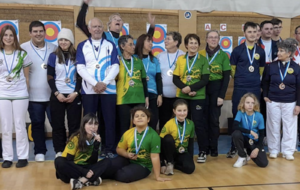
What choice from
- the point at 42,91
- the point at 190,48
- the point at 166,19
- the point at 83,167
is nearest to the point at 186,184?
the point at 83,167

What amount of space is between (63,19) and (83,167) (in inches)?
111

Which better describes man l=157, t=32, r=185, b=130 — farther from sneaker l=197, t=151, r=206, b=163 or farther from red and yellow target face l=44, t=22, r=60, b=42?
red and yellow target face l=44, t=22, r=60, b=42

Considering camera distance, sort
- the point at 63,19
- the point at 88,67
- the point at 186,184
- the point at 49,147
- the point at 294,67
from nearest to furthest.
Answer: the point at 186,184, the point at 88,67, the point at 294,67, the point at 49,147, the point at 63,19

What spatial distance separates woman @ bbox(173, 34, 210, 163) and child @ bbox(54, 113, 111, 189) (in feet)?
3.86

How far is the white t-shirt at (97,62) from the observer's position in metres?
3.68

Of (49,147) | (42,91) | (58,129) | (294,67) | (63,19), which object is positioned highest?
(63,19)

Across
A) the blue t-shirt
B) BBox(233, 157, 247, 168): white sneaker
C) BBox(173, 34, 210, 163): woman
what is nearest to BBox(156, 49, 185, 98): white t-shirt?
BBox(173, 34, 210, 163): woman

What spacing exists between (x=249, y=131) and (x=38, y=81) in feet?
7.75

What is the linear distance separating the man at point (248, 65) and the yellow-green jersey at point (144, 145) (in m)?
1.22

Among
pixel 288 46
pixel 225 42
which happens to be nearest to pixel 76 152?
pixel 288 46

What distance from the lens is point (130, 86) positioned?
3750mm

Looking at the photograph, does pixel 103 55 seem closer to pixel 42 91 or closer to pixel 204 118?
pixel 42 91

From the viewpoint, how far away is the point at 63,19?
5145 mm

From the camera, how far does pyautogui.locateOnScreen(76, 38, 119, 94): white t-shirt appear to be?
3680 millimetres
